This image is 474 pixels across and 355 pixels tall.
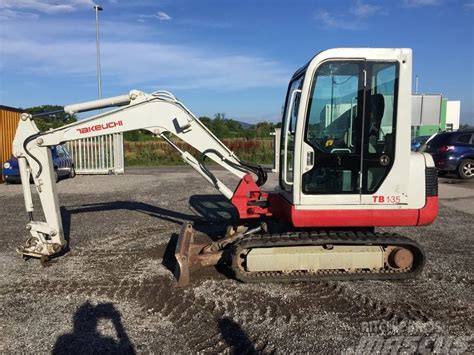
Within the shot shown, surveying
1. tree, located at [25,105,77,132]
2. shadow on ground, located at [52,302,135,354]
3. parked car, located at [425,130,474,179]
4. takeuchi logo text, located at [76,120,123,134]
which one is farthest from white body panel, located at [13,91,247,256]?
parked car, located at [425,130,474,179]

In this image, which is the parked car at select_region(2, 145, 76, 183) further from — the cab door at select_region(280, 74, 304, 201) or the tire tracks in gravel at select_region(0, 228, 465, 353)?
the cab door at select_region(280, 74, 304, 201)

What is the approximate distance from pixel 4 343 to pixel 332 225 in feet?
12.0

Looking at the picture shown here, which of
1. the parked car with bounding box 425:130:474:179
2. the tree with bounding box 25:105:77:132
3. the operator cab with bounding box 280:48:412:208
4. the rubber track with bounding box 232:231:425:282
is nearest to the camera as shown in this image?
the operator cab with bounding box 280:48:412:208

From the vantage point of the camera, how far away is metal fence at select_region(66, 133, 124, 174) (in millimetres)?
19578

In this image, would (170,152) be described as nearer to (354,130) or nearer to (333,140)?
(333,140)

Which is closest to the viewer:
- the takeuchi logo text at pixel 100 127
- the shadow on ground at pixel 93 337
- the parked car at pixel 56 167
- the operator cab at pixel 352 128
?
the shadow on ground at pixel 93 337

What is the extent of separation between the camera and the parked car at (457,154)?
51.9 feet

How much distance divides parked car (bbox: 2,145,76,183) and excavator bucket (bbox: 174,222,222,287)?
973 cm

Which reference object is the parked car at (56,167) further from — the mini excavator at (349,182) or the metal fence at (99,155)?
the mini excavator at (349,182)

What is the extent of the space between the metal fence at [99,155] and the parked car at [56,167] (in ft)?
4.52

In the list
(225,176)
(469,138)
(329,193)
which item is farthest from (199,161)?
(469,138)

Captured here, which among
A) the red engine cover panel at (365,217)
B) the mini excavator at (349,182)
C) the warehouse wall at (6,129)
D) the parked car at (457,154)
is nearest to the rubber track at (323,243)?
the mini excavator at (349,182)

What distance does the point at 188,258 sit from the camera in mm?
5383

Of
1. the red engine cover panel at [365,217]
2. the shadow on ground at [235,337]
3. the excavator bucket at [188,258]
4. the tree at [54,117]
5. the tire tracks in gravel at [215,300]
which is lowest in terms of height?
the shadow on ground at [235,337]
